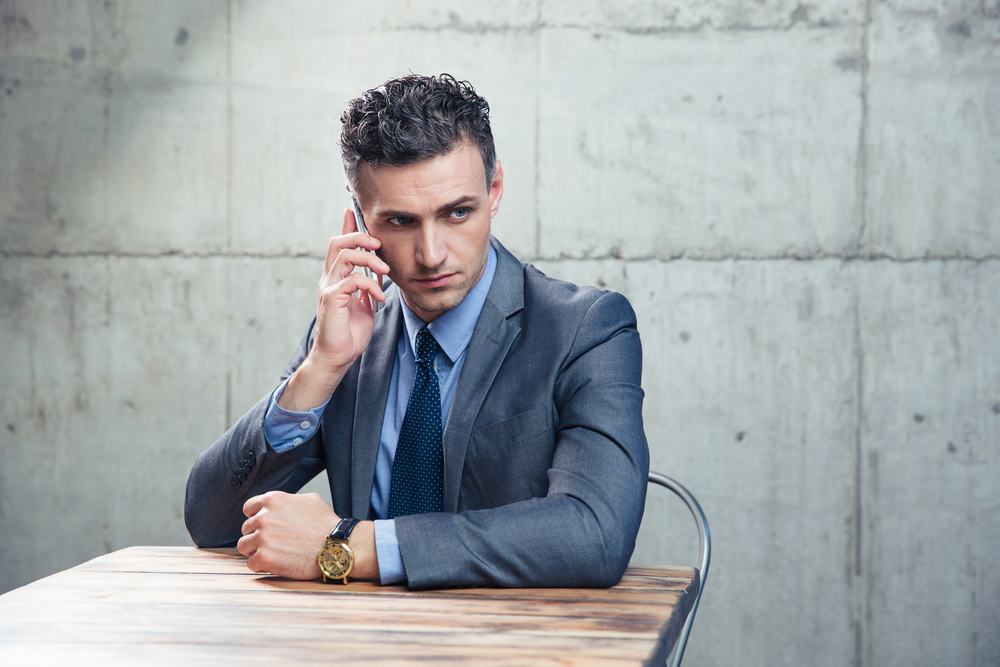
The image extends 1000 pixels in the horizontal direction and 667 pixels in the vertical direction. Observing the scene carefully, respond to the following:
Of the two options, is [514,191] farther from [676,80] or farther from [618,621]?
[618,621]

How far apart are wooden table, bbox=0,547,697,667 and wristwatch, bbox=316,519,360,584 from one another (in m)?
0.03

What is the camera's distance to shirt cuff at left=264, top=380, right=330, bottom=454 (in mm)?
1639

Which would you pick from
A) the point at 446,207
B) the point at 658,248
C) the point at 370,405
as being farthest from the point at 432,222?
the point at 658,248

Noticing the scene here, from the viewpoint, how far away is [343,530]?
4.38 ft

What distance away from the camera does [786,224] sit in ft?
10.2

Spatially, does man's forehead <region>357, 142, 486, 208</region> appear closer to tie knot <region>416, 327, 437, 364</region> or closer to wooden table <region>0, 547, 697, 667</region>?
tie knot <region>416, 327, 437, 364</region>

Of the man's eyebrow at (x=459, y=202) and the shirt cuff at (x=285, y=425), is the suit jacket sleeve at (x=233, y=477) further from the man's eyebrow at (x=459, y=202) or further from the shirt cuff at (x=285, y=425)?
the man's eyebrow at (x=459, y=202)

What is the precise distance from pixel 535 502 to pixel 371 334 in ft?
2.08

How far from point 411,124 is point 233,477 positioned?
0.76 m

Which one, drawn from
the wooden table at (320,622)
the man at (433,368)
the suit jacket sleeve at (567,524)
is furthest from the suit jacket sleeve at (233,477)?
the suit jacket sleeve at (567,524)

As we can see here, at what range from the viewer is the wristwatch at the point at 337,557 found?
4.31 feet

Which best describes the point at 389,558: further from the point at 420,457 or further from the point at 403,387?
the point at 403,387

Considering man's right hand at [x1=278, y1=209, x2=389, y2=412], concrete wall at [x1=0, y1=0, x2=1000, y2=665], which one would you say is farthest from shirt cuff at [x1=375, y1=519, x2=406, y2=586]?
concrete wall at [x1=0, y1=0, x2=1000, y2=665]

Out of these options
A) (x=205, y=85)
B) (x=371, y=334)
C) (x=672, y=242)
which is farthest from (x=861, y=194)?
(x=205, y=85)
